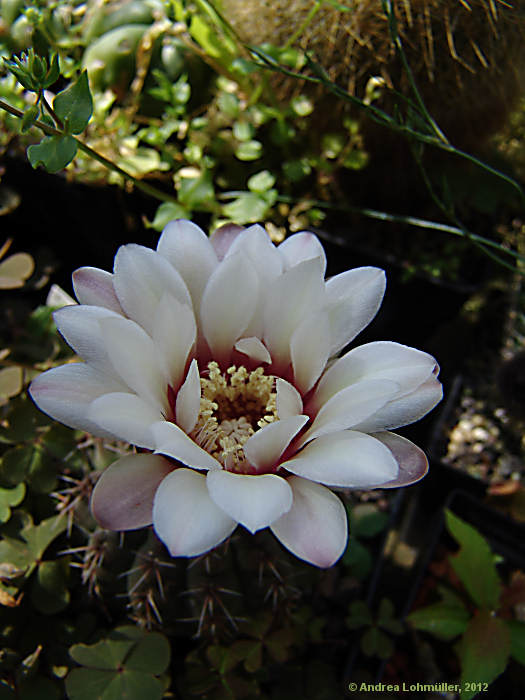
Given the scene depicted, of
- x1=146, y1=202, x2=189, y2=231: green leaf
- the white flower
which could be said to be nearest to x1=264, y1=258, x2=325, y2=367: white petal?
the white flower

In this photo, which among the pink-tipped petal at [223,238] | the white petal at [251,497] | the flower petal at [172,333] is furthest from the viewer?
the pink-tipped petal at [223,238]

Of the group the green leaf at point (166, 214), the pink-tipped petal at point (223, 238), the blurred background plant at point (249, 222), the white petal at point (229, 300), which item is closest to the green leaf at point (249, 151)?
the blurred background plant at point (249, 222)

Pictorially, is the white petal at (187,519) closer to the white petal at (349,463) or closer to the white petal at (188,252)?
the white petal at (349,463)

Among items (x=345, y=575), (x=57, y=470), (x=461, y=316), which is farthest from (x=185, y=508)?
(x=461, y=316)

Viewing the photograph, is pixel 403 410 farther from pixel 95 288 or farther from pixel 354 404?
pixel 95 288

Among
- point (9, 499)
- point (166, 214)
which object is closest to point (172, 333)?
point (9, 499)

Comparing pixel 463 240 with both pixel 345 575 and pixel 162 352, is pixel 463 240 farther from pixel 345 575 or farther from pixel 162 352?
pixel 162 352
